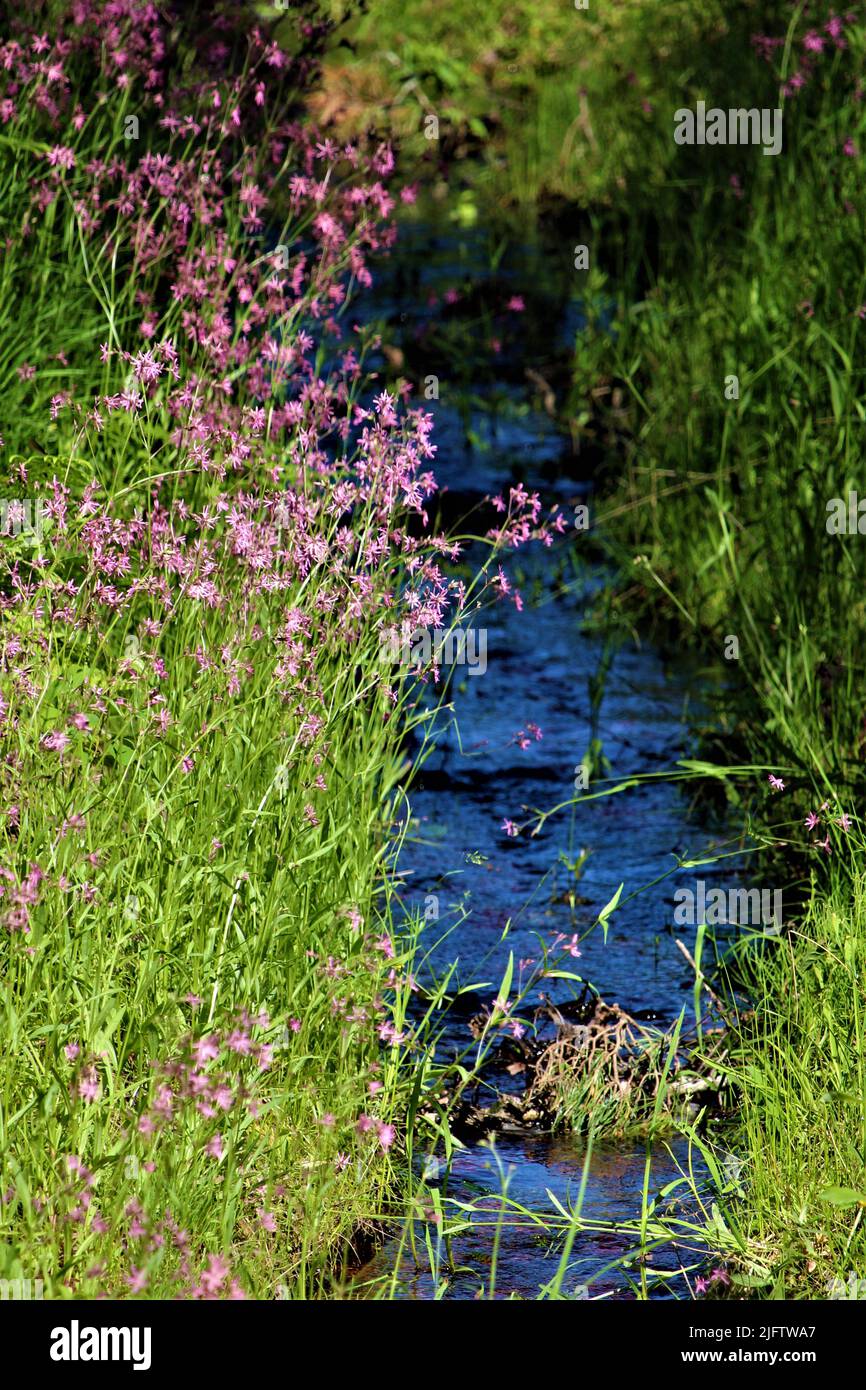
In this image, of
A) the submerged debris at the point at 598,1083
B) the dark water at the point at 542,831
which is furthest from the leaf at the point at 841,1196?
the submerged debris at the point at 598,1083

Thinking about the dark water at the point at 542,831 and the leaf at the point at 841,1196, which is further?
the dark water at the point at 542,831

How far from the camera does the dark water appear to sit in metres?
3.61

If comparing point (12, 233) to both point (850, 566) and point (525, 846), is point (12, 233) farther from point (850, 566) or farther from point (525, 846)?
point (850, 566)

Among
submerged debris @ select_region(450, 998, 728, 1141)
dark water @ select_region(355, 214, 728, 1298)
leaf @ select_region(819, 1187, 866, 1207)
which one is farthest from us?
submerged debris @ select_region(450, 998, 728, 1141)

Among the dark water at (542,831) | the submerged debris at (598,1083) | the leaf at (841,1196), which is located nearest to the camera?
the leaf at (841,1196)

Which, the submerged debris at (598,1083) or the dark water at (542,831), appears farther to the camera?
the submerged debris at (598,1083)

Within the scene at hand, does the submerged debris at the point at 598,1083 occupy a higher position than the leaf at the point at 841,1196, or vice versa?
Result: the leaf at the point at 841,1196

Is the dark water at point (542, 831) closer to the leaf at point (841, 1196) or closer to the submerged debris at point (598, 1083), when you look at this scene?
the submerged debris at point (598, 1083)

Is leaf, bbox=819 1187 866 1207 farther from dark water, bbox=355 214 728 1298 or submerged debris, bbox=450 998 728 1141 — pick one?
submerged debris, bbox=450 998 728 1141

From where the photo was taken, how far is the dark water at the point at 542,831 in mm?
3611

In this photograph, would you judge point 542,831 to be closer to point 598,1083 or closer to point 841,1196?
point 598,1083

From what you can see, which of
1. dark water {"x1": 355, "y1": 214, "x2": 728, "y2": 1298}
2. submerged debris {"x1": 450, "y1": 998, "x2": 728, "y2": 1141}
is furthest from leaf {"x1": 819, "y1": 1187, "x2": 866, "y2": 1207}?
submerged debris {"x1": 450, "y1": 998, "x2": 728, "y2": 1141}

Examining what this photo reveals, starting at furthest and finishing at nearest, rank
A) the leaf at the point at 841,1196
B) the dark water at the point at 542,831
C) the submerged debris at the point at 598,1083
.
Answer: the submerged debris at the point at 598,1083 < the dark water at the point at 542,831 < the leaf at the point at 841,1196
